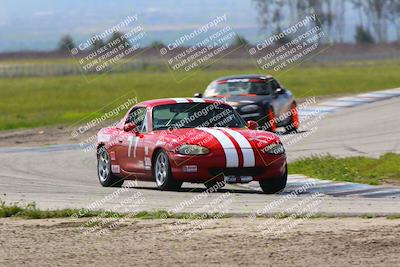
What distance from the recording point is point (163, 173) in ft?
51.2

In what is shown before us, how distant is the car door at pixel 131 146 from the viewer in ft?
54.2

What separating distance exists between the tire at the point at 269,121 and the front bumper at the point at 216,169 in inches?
437

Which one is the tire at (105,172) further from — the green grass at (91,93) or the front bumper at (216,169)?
the green grass at (91,93)

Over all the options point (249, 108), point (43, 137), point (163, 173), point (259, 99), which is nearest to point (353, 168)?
point (163, 173)

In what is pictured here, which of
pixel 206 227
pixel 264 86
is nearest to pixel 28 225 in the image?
pixel 206 227

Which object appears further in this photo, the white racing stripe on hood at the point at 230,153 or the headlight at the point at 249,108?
the headlight at the point at 249,108

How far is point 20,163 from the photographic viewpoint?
22.2m

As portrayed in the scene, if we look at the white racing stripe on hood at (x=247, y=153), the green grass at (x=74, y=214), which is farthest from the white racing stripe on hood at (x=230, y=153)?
the green grass at (x=74, y=214)

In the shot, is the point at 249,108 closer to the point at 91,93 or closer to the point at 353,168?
the point at 353,168

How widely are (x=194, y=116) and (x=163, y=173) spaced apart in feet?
3.80

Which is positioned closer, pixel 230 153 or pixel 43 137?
pixel 230 153

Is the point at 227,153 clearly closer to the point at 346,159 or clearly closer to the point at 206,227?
the point at 206,227

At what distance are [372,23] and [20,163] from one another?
448ft

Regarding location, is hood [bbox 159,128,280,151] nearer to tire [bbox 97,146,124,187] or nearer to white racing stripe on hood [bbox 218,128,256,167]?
white racing stripe on hood [bbox 218,128,256,167]
